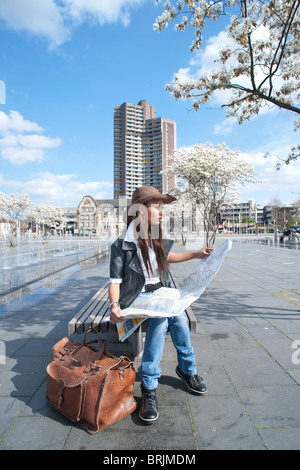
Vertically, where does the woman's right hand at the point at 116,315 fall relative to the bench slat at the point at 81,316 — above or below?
above

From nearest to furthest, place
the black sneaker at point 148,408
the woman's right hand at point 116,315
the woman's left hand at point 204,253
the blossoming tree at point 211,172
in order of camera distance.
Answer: the black sneaker at point 148,408 → the woman's right hand at point 116,315 → the woman's left hand at point 204,253 → the blossoming tree at point 211,172

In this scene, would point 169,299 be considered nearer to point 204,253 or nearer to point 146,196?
point 204,253

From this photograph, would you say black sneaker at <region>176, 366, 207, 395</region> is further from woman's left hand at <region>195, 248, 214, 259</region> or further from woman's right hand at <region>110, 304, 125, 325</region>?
woman's left hand at <region>195, 248, 214, 259</region>

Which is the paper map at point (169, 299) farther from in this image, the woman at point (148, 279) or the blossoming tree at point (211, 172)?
the blossoming tree at point (211, 172)

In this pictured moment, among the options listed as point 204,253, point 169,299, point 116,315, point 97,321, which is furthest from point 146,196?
point 97,321

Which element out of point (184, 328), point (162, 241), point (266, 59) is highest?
point (266, 59)

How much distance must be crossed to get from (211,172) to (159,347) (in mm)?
10034

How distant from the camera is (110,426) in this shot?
2027mm

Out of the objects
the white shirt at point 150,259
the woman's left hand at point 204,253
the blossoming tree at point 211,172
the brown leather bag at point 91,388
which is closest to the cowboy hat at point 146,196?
the white shirt at point 150,259

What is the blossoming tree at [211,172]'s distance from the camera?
11328 mm

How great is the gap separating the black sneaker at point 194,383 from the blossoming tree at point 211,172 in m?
9.42

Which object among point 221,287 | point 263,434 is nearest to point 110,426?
point 263,434
